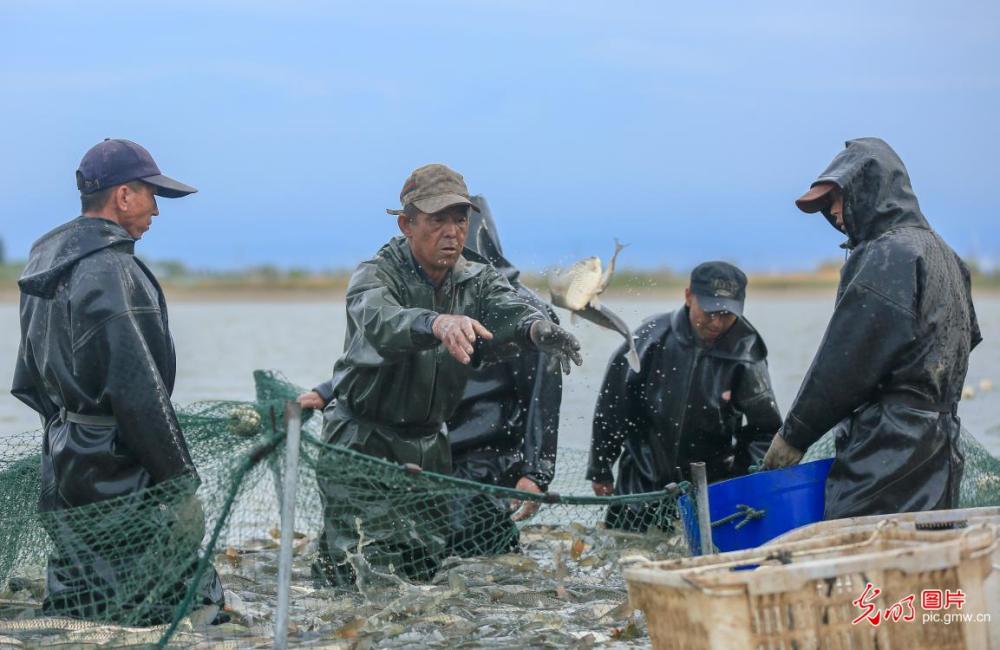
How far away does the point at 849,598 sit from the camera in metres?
4.43

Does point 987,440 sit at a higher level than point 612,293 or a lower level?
lower

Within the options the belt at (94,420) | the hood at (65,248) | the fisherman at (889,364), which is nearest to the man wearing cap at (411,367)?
the belt at (94,420)

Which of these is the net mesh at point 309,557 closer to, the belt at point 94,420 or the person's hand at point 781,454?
the belt at point 94,420

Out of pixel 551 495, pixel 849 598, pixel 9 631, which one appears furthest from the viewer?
pixel 9 631

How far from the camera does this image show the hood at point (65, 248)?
20.6 feet

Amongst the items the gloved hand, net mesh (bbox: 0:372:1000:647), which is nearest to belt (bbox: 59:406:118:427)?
net mesh (bbox: 0:372:1000:647)

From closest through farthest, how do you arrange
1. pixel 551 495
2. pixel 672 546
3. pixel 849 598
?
pixel 849 598, pixel 551 495, pixel 672 546

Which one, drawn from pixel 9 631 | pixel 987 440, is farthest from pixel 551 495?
pixel 987 440

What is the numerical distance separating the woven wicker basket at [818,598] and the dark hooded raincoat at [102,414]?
2423 mm

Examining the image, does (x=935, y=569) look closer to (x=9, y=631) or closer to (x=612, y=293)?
(x=612, y=293)

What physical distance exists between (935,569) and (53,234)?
14.1 feet

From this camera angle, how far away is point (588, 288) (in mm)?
6914

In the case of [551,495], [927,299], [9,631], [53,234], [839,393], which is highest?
[53,234]

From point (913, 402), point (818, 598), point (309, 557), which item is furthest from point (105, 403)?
point (913, 402)
